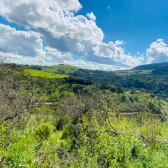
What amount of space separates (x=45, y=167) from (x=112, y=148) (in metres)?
2.24

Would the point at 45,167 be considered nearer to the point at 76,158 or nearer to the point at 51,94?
the point at 76,158

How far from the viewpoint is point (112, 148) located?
4.40m

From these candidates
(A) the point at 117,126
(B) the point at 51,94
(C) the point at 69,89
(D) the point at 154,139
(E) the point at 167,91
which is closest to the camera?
(D) the point at 154,139

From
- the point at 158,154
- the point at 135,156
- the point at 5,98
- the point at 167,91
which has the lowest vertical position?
the point at 167,91

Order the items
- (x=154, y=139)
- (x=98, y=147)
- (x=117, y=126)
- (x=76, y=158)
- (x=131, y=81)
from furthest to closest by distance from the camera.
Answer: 1. (x=131, y=81)
2. (x=117, y=126)
3. (x=154, y=139)
4. (x=98, y=147)
5. (x=76, y=158)

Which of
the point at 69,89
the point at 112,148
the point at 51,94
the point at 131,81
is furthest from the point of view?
the point at 131,81

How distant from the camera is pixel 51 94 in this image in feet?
213

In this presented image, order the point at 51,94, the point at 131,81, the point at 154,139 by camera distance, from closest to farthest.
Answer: the point at 154,139
the point at 51,94
the point at 131,81

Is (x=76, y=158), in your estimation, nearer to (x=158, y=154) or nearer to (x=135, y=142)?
(x=135, y=142)

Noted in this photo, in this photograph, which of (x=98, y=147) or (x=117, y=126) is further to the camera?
(x=117, y=126)

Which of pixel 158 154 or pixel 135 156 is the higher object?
pixel 158 154

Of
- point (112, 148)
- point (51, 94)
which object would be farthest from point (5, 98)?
point (51, 94)

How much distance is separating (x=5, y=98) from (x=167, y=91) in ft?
418

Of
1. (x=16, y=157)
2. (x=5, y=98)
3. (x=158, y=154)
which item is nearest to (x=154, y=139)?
(x=158, y=154)
